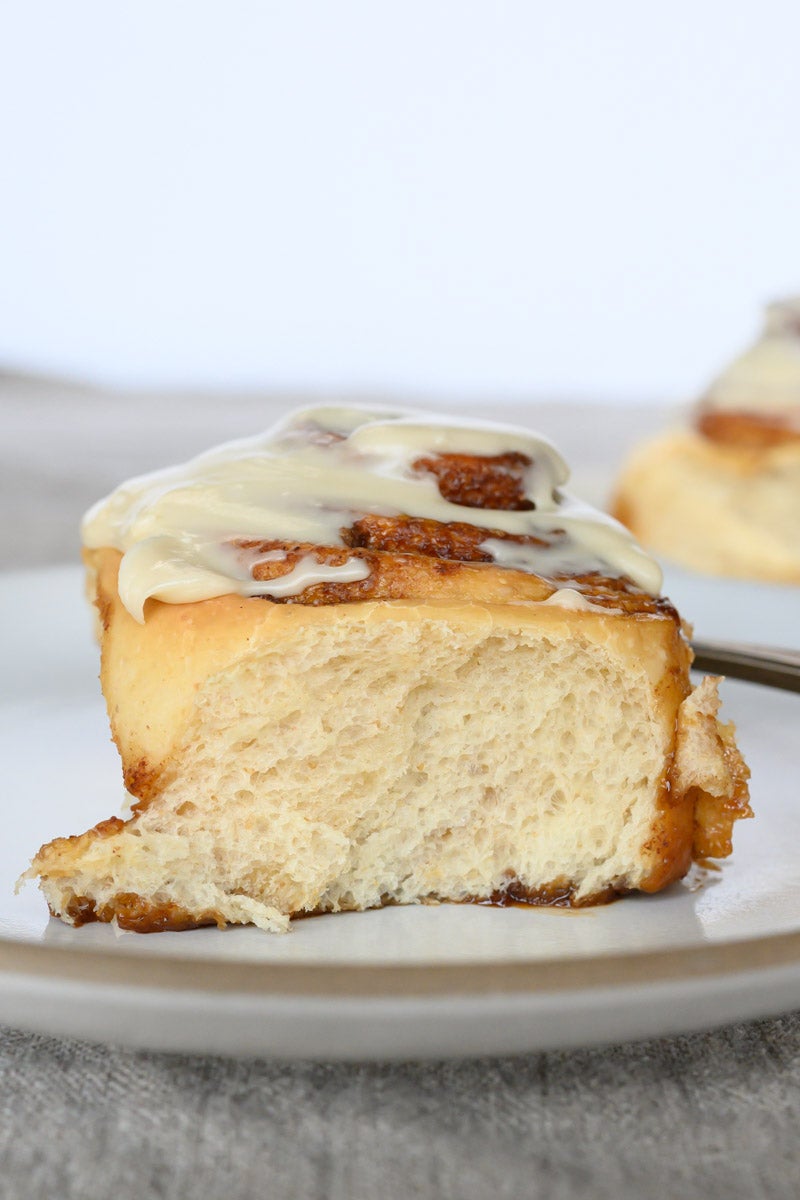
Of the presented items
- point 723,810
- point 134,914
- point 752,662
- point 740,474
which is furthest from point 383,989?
point 740,474

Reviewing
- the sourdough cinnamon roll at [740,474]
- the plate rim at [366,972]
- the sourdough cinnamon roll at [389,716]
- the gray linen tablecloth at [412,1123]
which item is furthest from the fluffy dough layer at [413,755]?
the sourdough cinnamon roll at [740,474]

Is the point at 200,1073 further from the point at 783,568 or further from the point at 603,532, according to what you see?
the point at 783,568

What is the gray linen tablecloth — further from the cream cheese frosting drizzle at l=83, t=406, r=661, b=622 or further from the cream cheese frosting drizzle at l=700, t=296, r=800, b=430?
the cream cheese frosting drizzle at l=700, t=296, r=800, b=430

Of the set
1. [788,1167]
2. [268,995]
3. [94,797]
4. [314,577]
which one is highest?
[314,577]

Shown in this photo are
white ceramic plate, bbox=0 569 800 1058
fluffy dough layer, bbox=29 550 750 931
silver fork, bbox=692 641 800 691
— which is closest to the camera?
white ceramic plate, bbox=0 569 800 1058

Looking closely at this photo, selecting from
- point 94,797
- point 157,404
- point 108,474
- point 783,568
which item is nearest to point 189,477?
point 94,797

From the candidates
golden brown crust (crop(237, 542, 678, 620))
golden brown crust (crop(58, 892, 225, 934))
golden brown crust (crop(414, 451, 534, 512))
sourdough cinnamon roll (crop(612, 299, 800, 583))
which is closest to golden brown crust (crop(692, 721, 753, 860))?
golden brown crust (crop(237, 542, 678, 620))
